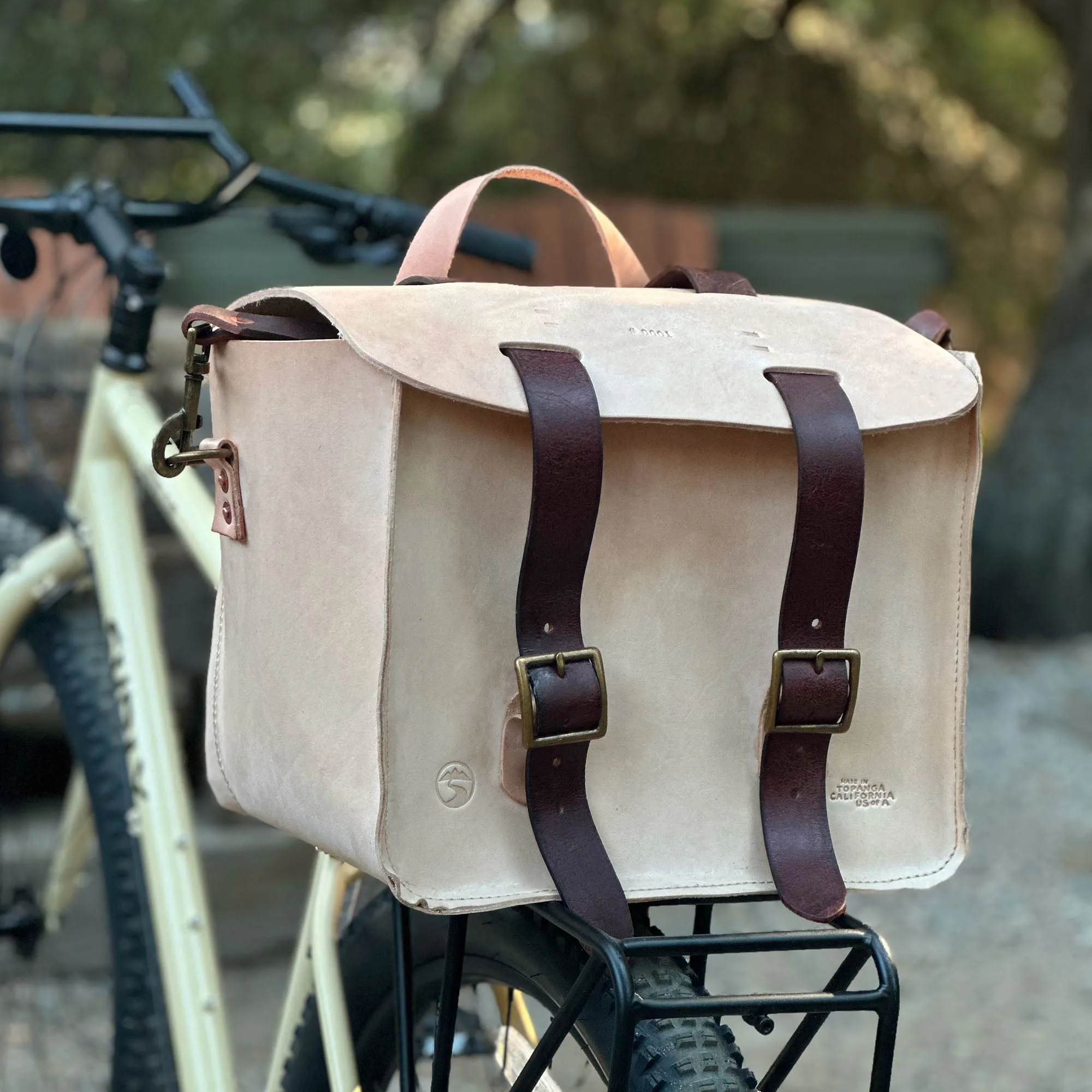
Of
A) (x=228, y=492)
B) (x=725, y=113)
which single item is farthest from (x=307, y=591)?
(x=725, y=113)

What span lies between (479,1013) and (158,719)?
0.45 metres

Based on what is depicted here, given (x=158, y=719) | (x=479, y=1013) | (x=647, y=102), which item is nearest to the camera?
(x=479, y=1013)

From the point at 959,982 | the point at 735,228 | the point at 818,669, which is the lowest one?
the point at 959,982

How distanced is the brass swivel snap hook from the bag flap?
0.18 feet

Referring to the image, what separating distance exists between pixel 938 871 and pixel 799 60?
652 cm

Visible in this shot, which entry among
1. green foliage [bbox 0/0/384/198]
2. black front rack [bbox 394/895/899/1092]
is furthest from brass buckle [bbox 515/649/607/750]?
green foliage [bbox 0/0/384/198]

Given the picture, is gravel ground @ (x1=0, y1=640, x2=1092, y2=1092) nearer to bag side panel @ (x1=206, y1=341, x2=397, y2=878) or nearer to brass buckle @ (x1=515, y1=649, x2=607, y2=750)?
bag side panel @ (x1=206, y1=341, x2=397, y2=878)

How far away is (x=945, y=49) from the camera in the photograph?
6.82 metres

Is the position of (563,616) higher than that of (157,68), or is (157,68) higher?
(157,68)

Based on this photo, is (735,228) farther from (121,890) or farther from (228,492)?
(228,492)

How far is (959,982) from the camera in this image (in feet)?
8.71

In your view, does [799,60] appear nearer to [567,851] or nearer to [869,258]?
[869,258]

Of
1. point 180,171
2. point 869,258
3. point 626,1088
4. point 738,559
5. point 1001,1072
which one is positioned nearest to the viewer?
point 626,1088

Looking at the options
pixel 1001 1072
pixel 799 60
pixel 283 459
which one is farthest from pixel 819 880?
pixel 799 60
